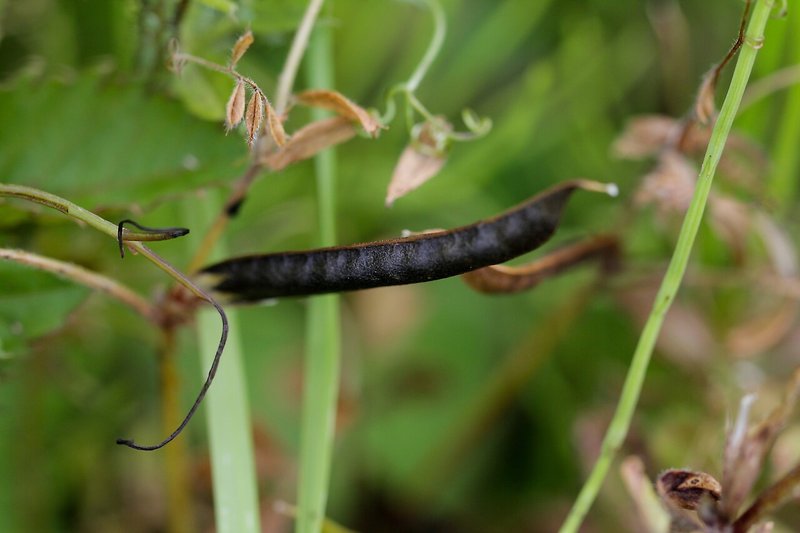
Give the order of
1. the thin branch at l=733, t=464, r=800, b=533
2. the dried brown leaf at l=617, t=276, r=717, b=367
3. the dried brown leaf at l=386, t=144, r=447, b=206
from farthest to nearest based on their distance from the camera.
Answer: the dried brown leaf at l=617, t=276, r=717, b=367 → the dried brown leaf at l=386, t=144, r=447, b=206 → the thin branch at l=733, t=464, r=800, b=533

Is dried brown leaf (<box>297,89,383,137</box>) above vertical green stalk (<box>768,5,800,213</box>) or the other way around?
the other way around

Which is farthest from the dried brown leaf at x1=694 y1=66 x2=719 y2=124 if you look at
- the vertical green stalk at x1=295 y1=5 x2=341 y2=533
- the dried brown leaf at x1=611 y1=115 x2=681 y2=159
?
the vertical green stalk at x1=295 y1=5 x2=341 y2=533

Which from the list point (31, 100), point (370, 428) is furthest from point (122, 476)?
point (31, 100)

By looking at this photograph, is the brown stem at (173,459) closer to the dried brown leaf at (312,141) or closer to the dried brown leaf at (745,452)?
the dried brown leaf at (312,141)

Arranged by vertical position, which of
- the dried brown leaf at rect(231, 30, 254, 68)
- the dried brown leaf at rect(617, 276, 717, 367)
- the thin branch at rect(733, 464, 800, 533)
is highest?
the dried brown leaf at rect(231, 30, 254, 68)

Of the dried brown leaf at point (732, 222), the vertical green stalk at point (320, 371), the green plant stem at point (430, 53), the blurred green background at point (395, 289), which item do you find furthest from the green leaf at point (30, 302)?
the dried brown leaf at point (732, 222)

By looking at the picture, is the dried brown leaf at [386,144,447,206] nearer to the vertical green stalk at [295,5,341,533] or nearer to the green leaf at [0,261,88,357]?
the vertical green stalk at [295,5,341,533]
